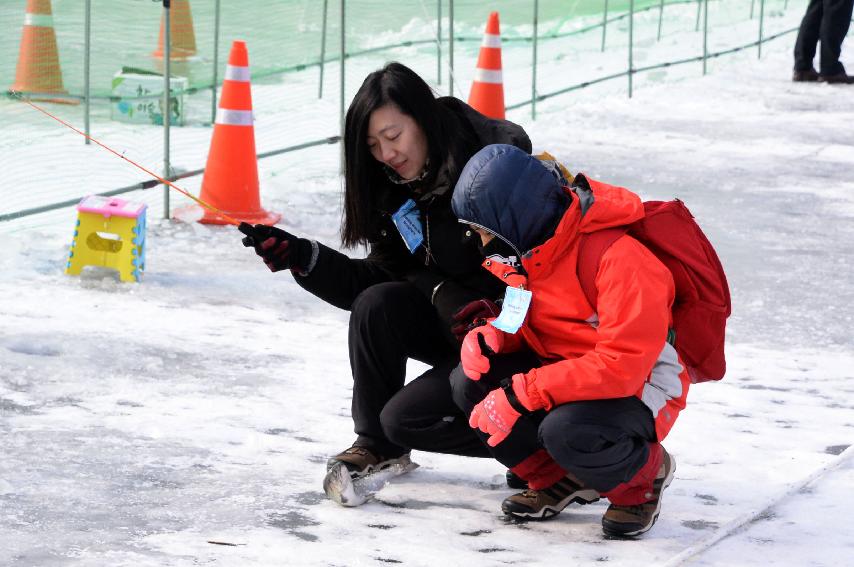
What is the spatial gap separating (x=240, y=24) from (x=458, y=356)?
28.2ft

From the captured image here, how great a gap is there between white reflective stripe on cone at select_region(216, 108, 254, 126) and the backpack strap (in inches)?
144

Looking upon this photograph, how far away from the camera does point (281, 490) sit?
3.34 meters

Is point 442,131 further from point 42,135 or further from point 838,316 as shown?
point 42,135

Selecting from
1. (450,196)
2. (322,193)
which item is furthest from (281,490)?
(322,193)

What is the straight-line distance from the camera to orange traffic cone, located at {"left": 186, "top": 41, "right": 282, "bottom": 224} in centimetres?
630

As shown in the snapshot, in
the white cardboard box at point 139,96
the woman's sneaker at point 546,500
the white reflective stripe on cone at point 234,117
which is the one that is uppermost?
the white reflective stripe on cone at point 234,117

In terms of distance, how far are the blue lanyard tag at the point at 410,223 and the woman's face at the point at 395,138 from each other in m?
0.11

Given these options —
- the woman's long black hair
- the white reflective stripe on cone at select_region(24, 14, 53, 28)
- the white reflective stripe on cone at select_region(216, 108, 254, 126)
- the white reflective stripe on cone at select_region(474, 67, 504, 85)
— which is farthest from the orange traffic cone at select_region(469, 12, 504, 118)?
the woman's long black hair

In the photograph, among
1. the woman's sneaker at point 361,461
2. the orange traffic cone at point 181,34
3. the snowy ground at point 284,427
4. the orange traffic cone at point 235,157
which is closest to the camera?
the snowy ground at point 284,427

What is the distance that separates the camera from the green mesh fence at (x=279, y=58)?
8.17 m

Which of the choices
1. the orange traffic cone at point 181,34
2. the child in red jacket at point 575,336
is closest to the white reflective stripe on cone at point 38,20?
the orange traffic cone at point 181,34

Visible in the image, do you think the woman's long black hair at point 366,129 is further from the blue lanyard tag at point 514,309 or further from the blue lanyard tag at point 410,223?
the blue lanyard tag at point 514,309

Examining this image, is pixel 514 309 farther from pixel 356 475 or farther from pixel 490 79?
pixel 490 79

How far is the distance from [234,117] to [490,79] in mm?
2566
